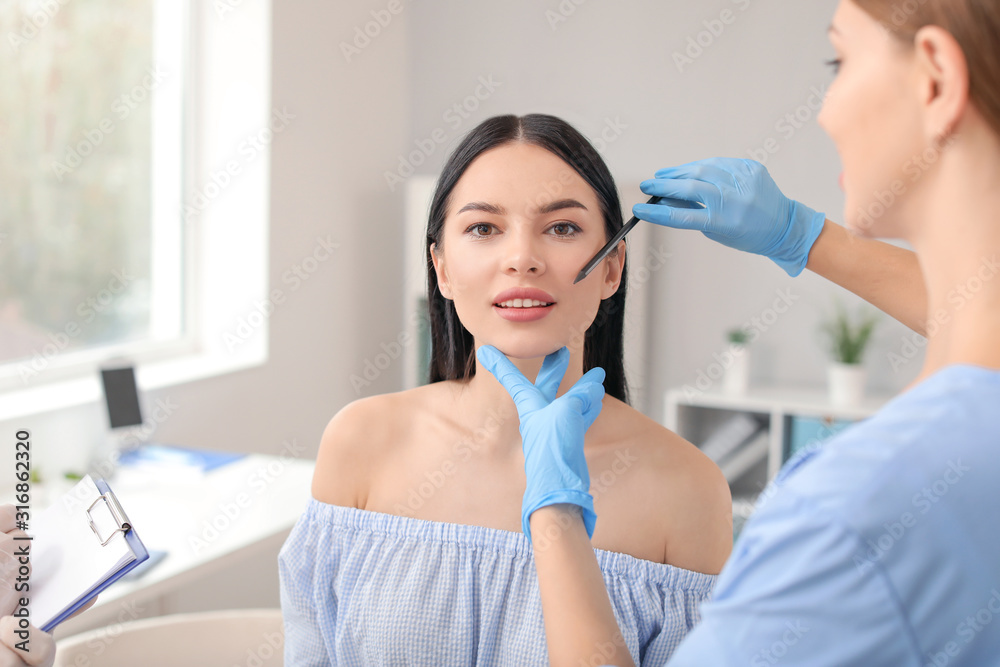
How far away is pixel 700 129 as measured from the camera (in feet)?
10.6

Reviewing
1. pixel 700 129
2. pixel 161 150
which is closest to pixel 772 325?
pixel 700 129

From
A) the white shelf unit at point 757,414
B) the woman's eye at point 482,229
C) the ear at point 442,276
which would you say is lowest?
the white shelf unit at point 757,414

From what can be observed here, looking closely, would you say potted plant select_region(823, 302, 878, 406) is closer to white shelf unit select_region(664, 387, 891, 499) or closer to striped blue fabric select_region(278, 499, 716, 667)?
white shelf unit select_region(664, 387, 891, 499)

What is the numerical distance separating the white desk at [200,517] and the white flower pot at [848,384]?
180 centimetres

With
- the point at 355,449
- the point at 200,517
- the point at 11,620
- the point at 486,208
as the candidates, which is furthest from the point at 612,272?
the point at 200,517

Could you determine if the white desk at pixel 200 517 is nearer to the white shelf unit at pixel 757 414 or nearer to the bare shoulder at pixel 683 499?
the bare shoulder at pixel 683 499

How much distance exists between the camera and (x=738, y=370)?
121 inches

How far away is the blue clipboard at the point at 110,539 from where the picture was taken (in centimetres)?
88

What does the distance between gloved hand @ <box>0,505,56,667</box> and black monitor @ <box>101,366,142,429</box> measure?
1359mm

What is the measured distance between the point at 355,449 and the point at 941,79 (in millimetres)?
936

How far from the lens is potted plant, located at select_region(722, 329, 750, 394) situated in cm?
307

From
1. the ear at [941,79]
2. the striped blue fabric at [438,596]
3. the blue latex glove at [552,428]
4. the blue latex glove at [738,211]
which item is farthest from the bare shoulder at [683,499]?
the ear at [941,79]

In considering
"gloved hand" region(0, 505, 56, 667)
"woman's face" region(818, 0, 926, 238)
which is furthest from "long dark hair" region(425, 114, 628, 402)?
"gloved hand" region(0, 505, 56, 667)

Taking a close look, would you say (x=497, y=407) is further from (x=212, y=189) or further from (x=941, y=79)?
(x=212, y=189)
